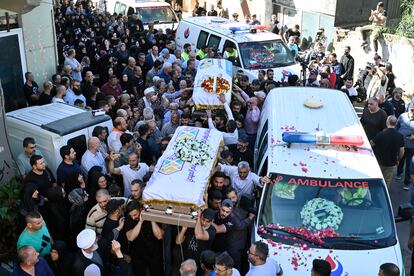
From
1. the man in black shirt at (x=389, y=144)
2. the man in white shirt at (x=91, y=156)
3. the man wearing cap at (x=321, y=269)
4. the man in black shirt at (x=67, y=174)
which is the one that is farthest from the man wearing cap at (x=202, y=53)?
the man wearing cap at (x=321, y=269)

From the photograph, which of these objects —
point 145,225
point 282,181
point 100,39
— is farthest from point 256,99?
point 100,39

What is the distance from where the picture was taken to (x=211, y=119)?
29.6 ft

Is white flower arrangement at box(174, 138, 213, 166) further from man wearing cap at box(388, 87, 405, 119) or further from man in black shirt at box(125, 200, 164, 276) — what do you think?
man wearing cap at box(388, 87, 405, 119)

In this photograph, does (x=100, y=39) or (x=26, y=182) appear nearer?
(x=26, y=182)

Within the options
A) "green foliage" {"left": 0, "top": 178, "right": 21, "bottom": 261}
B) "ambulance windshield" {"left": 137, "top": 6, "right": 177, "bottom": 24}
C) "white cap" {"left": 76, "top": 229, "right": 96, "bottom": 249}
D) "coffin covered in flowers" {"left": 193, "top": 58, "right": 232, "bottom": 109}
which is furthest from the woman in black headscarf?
"ambulance windshield" {"left": 137, "top": 6, "right": 177, "bottom": 24}

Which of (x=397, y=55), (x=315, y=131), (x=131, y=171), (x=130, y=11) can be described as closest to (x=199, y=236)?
(x=131, y=171)

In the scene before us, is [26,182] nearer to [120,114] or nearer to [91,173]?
[91,173]

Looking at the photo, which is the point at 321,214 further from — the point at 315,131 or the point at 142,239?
the point at 142,239

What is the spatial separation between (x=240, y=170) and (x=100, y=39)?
931cm

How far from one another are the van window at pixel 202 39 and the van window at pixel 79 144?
7.42 metres

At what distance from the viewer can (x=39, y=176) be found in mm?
6871

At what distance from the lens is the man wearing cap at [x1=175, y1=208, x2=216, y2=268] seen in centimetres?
581

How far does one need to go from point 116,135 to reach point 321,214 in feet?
11.6

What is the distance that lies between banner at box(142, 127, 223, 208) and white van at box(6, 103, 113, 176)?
1.58 metres
